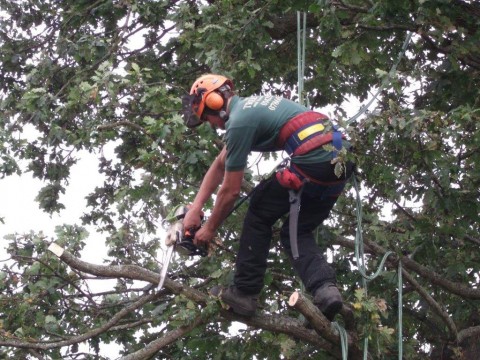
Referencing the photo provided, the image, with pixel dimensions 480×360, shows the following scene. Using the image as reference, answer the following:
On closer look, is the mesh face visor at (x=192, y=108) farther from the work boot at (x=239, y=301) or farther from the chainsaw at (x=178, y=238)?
the work boot at (x=239, y=301)

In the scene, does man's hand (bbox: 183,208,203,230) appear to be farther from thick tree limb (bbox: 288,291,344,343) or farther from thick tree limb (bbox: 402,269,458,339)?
thick tree limb (bbox: 402,269,458,339)

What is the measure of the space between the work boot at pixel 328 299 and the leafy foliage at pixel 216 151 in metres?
0.14

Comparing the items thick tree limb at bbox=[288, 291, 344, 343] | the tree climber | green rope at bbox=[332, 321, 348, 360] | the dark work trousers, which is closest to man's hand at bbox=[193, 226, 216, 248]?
the tree climber

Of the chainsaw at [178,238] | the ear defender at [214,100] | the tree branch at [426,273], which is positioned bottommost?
the chainsaw at [178,238]

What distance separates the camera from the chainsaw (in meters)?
4.70

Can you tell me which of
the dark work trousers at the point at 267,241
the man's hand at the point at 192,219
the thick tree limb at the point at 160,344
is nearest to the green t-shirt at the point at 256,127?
the dark work trousers at the point at 267,241

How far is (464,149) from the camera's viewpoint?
6191mm

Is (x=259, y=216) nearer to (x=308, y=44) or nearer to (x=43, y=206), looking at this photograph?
(x=308, y=44)

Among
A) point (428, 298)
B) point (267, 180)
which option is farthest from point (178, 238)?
point (428, 298)

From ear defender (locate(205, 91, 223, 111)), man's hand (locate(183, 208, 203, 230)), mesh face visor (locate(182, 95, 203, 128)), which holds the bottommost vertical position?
man's hand (locate(183, 208, 203, 230))

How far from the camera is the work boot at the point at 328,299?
182 inches

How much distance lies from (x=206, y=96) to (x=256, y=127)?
37 centimetres

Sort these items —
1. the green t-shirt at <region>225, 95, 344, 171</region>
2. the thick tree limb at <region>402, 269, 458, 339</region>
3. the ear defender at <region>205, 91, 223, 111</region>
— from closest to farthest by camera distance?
the green t-shirt at <region>225, 95, 344, 171</region>, the ear defender at <region>205, 91, 223, 111</region>, the thick tree limb at <region>402, 269, 458, 339</region>

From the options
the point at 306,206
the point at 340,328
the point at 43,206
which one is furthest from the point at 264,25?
the point at 43,206
